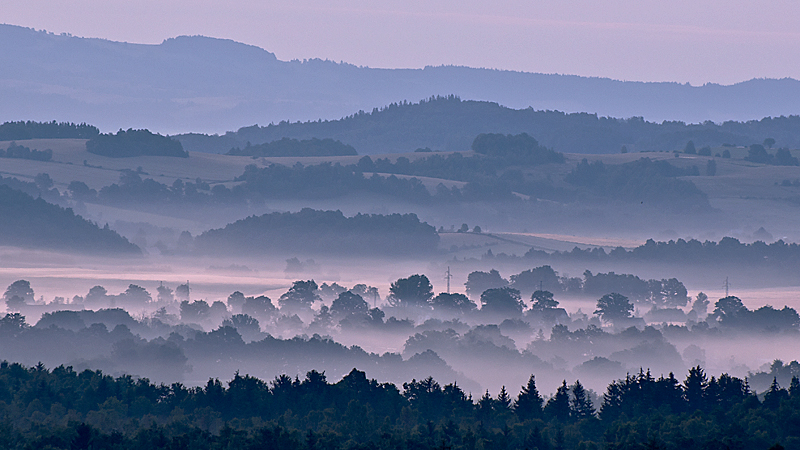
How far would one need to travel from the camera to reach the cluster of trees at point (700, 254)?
158 m

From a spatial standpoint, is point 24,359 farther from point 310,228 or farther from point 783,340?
point 310,228

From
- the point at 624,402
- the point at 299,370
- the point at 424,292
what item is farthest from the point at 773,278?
the point at 624,402

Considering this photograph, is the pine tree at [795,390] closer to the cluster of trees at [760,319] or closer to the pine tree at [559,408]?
the pine tree at [559,408]

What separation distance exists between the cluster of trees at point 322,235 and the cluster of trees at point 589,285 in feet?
115

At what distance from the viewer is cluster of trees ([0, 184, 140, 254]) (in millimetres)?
158125

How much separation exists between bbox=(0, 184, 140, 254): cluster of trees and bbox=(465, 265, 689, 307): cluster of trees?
2048 inches

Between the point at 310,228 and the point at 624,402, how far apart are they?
129 m

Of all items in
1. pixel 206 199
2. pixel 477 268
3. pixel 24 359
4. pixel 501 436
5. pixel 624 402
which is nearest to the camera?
pixel 501 436

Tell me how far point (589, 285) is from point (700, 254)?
41390mm

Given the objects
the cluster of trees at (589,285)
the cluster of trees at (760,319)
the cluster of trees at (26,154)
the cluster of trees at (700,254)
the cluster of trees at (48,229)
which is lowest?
the cluster of trees at (760,319)

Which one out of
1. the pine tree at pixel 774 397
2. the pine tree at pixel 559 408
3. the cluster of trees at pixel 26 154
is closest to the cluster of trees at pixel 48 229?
the cluster of trees at pixel 26 154

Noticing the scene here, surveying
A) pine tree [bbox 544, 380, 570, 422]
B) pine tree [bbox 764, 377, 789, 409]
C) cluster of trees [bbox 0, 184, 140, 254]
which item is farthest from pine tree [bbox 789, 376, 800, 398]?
cluster of trees [bbox 0, 184, 140, 254]

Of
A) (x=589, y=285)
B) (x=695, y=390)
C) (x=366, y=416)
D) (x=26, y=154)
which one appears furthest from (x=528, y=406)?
(x=26, y=154)

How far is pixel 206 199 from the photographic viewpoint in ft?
640
